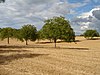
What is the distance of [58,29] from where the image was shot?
187 feet

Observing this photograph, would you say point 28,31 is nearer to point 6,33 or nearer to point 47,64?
point 6,33

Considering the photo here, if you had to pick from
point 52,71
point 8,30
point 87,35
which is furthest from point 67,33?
point 87,35

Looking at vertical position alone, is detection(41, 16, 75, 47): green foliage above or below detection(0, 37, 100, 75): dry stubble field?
above

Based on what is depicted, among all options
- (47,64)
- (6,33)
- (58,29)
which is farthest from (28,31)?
(47,64)

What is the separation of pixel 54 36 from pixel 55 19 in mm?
3799

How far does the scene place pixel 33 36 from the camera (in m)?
95.7

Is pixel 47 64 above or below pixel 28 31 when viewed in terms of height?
below

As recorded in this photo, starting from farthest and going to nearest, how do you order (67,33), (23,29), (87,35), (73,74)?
(87,35)
(23,29)
(67,33)
(73,74)

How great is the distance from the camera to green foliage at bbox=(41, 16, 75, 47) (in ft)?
186

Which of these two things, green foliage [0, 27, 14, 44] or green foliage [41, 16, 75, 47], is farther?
green foliage [0, 27, 14, 44]

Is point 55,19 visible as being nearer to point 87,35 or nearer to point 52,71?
point 52,71

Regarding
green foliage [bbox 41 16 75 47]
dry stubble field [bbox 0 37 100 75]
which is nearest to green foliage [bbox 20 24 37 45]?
green foliage [bbox 41 16 75 47]

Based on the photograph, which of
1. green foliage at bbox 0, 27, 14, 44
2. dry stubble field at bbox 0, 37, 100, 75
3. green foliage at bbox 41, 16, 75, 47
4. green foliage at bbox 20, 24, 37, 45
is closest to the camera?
dry stubble field at bbox 0, 37, 100, 75

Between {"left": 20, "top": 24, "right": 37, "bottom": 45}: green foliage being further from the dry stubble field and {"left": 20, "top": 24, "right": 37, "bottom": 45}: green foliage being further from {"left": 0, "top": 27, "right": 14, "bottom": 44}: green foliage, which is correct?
the dry stubble field
